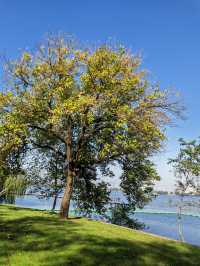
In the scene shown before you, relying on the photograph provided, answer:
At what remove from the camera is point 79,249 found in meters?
17.1

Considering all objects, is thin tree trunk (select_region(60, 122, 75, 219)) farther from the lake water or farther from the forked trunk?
the lake water

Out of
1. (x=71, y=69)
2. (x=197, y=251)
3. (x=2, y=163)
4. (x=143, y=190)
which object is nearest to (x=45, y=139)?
(x=2, y=163)

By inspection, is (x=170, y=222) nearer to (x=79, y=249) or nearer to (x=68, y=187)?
(x=68, y=187)

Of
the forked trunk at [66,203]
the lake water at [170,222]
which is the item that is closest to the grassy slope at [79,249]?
the forked trunk at [66,203]

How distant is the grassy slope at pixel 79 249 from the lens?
49.1 ft

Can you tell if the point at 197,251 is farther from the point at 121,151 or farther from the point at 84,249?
the point at 121,151

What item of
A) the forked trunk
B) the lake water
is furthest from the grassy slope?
the lake water

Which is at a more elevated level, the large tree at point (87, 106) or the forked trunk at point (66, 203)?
the large tree at point (87, 106)

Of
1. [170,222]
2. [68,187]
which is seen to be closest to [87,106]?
[68,187]

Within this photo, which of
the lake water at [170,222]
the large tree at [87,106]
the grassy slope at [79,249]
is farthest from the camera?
the lake water at [170,222]

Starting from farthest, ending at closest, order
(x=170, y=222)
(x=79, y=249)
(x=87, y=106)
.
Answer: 1. (x=170, y=222)
2. (x=87, y=106)
3. (x=79, y=249)

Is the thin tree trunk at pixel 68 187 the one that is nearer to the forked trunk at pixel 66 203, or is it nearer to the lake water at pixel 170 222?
the forked trunk at pixel 66 203

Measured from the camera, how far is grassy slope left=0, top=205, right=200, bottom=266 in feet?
49.1

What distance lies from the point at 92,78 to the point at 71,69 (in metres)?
2.23
